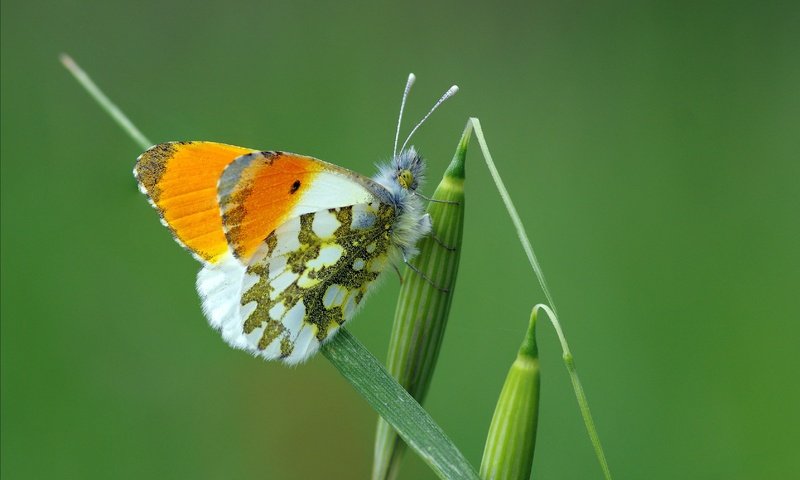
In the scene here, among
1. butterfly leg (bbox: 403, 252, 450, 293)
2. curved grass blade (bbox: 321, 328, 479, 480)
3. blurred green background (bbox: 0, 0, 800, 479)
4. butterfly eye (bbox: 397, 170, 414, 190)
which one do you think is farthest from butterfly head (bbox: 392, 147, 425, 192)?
blurred green background (bbox: 0, 0, 800, 479)

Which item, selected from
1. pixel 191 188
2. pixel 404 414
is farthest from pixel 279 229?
pixel 404 414

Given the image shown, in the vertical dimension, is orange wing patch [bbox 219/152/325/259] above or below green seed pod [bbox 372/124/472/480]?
above

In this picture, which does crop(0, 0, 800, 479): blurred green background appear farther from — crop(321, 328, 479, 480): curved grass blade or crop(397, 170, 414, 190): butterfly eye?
crop(321, 328, 479, 480): curved grass blade

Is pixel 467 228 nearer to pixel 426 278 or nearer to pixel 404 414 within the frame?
pixel 426 278

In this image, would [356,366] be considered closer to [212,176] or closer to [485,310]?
[212,176]

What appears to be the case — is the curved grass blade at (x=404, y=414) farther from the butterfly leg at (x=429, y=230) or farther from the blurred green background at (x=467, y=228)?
the blurred green background at (x=467, y=228)

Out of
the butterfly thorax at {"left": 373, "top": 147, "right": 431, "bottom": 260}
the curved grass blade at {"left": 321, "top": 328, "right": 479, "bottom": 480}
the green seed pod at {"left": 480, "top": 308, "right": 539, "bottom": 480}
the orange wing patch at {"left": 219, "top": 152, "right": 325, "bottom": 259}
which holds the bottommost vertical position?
the curved grass blade at {"left": 321, "top": 328, "right": 479, "bottom": 480}

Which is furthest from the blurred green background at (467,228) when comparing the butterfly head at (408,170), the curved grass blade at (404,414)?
the curved grass blade at (404,414)

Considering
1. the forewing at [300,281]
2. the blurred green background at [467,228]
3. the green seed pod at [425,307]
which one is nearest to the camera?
the green seed pod at [425,307]
